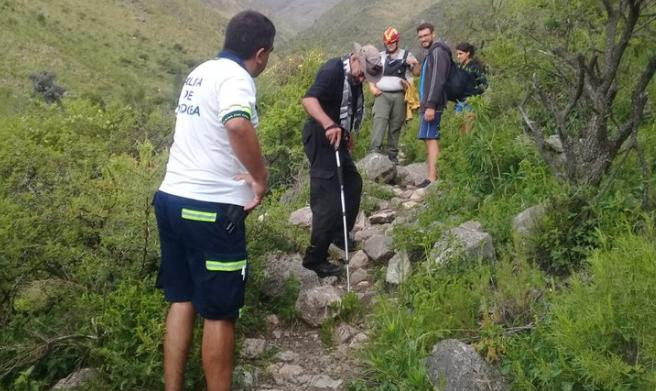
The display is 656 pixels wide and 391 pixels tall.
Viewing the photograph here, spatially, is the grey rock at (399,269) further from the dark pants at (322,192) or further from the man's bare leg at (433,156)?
the man's bare leg at (433,156)

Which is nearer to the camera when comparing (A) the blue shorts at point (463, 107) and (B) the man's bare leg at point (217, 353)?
(B) the man's bare leg at point (217, 353)

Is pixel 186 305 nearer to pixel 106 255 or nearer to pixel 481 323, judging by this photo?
pixel 106 255

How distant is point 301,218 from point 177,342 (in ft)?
9.95

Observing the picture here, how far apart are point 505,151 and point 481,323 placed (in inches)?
101

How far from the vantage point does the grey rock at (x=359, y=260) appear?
498cm

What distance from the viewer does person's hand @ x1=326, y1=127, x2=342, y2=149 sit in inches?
175

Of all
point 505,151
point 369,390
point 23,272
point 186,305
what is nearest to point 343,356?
point 369,390

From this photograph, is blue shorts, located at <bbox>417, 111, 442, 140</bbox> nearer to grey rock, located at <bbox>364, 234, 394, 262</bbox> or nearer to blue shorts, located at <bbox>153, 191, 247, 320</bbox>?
grey rock, located at <bbox>364, 234, 394, 262</bbox>

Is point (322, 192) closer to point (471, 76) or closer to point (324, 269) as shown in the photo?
point (324, 269)

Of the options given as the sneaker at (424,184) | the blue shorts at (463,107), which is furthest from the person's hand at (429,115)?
the sneaker at (424,184)

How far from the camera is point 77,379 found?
10.3ft

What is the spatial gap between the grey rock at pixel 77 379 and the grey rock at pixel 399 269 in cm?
202

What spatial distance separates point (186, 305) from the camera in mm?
3059

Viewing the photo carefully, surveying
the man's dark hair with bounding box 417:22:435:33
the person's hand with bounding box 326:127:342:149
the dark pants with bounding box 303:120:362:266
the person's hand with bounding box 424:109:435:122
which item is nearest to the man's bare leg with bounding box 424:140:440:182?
the person's hand with bounding box 424:109:435:122
